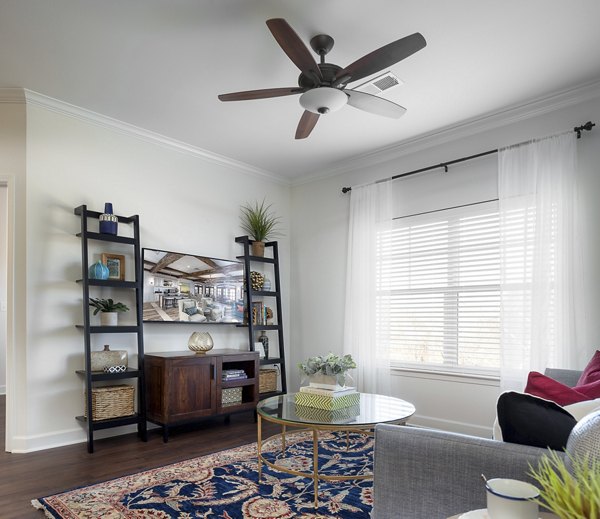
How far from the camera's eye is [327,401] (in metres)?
2.92

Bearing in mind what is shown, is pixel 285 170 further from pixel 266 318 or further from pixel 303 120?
pixel 303 120

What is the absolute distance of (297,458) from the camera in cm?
326

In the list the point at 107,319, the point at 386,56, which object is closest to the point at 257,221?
the point at 107,319

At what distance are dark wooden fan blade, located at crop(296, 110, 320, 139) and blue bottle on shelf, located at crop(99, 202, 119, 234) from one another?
1.75 metres

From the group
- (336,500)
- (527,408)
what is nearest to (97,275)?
(336,500)

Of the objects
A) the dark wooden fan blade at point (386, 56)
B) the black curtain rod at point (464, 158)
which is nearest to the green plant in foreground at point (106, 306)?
the dark wooden fan blade at point (386, 56)

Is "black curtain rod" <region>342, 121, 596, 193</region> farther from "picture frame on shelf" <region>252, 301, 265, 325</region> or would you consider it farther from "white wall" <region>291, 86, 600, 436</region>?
"picture frame on shelf" <region>252, 301, 265, 325</region>

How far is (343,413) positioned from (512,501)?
1918 millimetres

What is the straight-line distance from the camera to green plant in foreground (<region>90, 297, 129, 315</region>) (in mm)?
3791

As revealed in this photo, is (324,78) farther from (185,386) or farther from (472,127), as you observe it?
(185,386)

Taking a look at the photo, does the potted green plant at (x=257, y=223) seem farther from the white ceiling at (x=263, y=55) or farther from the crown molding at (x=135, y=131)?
the white ceiling at (x=263, y=55)

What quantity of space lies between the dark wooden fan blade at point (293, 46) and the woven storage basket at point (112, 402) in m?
2.83

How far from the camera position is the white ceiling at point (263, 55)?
2648 mm

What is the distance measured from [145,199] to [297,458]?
2.70m
